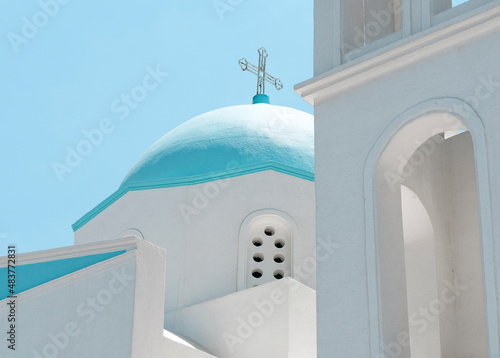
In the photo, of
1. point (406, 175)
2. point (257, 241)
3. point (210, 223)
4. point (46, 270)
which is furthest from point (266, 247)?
point (406, 175)

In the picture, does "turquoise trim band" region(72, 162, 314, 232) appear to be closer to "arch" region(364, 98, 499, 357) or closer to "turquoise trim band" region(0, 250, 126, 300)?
"turquoise trim band" region(0, 250, 126, 300)

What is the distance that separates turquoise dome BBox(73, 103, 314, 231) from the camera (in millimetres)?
11469

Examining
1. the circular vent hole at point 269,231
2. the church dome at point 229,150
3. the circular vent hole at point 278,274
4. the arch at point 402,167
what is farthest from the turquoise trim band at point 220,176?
the arch at point 402,167

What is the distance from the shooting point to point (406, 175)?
7.20 m

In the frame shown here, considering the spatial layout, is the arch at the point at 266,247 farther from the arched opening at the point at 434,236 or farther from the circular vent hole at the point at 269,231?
the arched opening at the point at 434,236

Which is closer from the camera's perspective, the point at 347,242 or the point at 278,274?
the point at 347,242

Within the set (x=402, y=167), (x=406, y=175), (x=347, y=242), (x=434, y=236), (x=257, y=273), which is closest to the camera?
(x=347, y=242)

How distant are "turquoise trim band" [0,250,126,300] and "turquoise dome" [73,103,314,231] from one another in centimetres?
368

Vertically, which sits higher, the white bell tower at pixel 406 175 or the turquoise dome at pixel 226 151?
the turquoise dome at pixel 226 151

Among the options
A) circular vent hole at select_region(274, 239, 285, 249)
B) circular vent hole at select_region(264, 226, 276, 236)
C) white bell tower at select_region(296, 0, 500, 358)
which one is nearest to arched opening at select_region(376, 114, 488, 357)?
Answer: white bell tower at select_region(296, 0, 500, 358)

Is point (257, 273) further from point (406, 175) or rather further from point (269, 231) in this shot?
point (406, 175)

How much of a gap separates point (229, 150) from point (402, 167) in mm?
5286

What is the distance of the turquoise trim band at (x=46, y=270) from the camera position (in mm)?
7902

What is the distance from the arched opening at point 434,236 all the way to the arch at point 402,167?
5 cm
